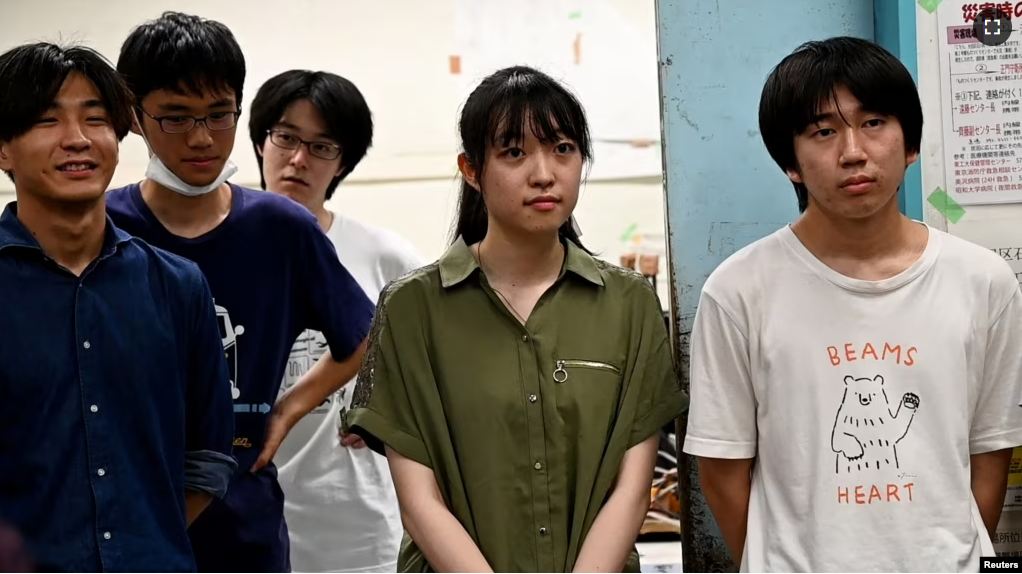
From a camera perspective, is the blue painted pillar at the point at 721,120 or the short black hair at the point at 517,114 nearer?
the short black hair at the point at 517,114

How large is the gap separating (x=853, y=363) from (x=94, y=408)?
131 cm

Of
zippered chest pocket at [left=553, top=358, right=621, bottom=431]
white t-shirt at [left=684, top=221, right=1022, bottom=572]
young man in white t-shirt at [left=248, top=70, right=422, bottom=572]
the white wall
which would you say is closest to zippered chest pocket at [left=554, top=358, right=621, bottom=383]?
zippered chest pocket at [left=553, top=358, right=621, bottom=431]

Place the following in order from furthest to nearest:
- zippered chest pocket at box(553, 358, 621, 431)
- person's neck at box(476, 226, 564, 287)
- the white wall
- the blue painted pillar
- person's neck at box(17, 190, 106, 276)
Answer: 1. the white wall
2. the blue painted pillar
3. person's neck at box(476, 226, 564, 287)
4. zippered chest pocket at box(553, 358, 621, 431)
5. person's neck at box(17, 190, 106, 276)

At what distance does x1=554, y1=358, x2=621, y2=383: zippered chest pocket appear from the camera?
1.94m

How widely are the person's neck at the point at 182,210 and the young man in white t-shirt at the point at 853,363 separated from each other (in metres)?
1.05

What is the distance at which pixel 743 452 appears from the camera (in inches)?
75.2

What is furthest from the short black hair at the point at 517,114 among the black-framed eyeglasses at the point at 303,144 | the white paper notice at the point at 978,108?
the black-framed eyeglasses at the point at 303,144

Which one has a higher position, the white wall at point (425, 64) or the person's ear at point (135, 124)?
the white wall at point (425, 64)

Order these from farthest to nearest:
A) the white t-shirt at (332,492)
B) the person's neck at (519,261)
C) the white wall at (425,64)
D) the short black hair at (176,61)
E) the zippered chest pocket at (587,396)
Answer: the white wall at (425,64) < the white t-shirt at (332,492) < the short black hair at (176,61) < the person's neck at (519,261) < the zippered chest pocket at (587,396)

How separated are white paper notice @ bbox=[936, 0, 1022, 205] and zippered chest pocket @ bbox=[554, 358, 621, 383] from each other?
0.87 meters

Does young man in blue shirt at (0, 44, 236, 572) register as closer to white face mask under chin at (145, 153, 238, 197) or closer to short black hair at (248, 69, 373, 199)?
white face mask under chin at (145, 153, 238, 197)

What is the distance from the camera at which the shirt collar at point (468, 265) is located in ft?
6.58

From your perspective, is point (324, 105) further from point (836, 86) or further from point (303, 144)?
point (836, 86)

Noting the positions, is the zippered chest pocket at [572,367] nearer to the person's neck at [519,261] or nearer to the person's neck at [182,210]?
the person's neck at [519,261]
